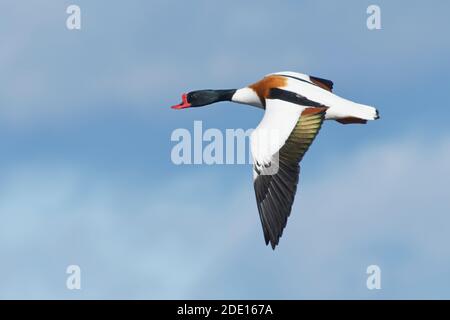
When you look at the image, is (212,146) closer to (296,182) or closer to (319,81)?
(296,182)

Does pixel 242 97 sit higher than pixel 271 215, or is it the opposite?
pixel 242 97

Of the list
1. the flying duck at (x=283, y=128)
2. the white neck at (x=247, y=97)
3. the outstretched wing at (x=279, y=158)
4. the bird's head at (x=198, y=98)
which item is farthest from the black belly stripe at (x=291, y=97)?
the bird's head at (x=198, y=98)

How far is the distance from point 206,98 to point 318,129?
2.88m

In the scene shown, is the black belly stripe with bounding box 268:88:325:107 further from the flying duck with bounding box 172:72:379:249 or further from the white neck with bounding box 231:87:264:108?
the white neck with bounding box 231:87:264:108

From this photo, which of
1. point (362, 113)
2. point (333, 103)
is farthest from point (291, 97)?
point (362, 113)

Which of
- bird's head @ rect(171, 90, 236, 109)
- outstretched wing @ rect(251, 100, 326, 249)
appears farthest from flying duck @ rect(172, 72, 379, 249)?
bird's head @ rect(171, 90, 236, 109)

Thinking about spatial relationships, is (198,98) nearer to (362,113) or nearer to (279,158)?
(362,113)

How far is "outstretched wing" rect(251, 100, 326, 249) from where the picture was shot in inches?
539

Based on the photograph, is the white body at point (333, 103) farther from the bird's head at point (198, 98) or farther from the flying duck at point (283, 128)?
the bird's head at point (198, 98)

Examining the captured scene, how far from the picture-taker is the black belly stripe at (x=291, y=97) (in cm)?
1475

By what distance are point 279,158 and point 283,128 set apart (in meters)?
0.51

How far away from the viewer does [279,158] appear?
550 inches

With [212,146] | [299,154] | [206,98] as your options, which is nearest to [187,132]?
[212,146]

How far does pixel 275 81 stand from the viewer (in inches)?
612
